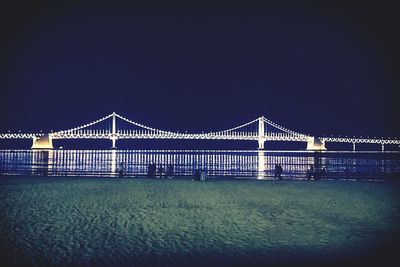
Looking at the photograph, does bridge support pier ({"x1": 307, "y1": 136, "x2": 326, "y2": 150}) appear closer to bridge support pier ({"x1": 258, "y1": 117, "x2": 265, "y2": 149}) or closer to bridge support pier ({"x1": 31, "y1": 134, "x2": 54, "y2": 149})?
bridge support pier ({"x1": 258, "y1": 117, "x2": 265, "y2": 149})

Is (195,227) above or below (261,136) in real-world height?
below

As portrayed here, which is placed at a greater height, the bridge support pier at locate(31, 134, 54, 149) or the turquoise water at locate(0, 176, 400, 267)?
the bridge support pier at locate(31, 134, 54, 149)

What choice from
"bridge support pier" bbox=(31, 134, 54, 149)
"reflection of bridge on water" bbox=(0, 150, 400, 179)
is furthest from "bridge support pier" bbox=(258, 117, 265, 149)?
"bridge support pier" bbox=(31, 134, 54, 149)

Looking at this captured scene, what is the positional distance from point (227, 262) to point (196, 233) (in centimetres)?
146

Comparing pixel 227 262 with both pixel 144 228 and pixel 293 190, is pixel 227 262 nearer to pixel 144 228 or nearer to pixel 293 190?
pixel 144 228

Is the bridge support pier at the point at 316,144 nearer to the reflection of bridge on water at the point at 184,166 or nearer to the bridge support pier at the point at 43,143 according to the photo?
the reflection of bridge on water at the point at 184,166

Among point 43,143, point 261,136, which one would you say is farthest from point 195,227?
point 261,136

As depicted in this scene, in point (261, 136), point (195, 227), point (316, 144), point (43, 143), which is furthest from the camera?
point (261, 136)

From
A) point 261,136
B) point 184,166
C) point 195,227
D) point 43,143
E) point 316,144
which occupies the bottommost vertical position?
point 195,227

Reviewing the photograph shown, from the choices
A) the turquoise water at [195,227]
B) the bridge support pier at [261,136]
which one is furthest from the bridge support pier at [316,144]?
the turquoise water at [195,227]

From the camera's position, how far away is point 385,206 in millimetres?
8922

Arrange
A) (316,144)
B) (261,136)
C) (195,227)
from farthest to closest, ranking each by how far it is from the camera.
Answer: (261,136), (316,144), (195,227)

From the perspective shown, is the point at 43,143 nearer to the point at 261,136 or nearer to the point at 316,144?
the point at 261,136

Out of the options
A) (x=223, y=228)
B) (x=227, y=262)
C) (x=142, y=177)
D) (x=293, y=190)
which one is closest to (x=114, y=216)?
(x=223, y=228)
